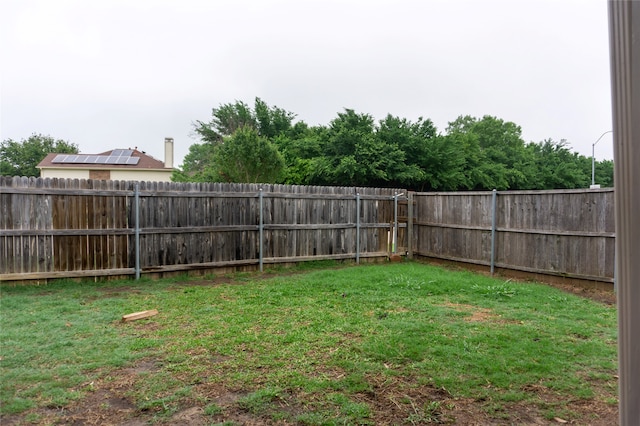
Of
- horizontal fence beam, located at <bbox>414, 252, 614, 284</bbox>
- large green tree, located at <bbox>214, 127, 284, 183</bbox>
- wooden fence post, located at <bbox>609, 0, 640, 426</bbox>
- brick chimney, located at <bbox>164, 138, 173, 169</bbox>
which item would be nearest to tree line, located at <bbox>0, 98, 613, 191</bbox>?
large green tree, located at <bbox>214, 127, 284, 183</bbox>

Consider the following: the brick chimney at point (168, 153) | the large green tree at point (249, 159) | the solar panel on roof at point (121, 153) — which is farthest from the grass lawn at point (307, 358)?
the solar panel on roof at point (121, 153)

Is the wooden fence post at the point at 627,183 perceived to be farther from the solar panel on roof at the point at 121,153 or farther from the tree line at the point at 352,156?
the solar panel on roof at the point at 121,153

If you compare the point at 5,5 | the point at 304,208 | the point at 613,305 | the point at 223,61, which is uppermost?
the point at 223,61

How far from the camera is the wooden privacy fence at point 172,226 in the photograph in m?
6.01

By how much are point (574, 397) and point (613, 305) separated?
351 centimetres

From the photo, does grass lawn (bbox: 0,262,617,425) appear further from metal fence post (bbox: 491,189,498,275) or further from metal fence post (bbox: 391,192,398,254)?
metal fence post (bbox: 391,192,398,254)

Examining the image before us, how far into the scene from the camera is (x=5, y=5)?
257 cm

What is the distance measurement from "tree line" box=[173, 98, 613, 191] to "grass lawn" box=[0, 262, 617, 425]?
10.8 metres

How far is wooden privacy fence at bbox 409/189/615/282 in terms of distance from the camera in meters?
6.29

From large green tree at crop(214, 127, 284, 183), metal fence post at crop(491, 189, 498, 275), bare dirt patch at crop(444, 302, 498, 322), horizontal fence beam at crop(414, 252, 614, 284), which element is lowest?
bare dirt patch at crop(444, 302, 498, 322)

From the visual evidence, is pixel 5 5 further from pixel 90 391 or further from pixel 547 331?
pixel 547 331

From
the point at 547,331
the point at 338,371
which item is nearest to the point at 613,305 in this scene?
the point at 547,331

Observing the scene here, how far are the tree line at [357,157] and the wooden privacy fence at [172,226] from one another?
7.61 metres

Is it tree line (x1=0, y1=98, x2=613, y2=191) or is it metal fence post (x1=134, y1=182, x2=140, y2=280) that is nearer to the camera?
metal fence post (x1=134, y1=182, x2=140, y2=280)
